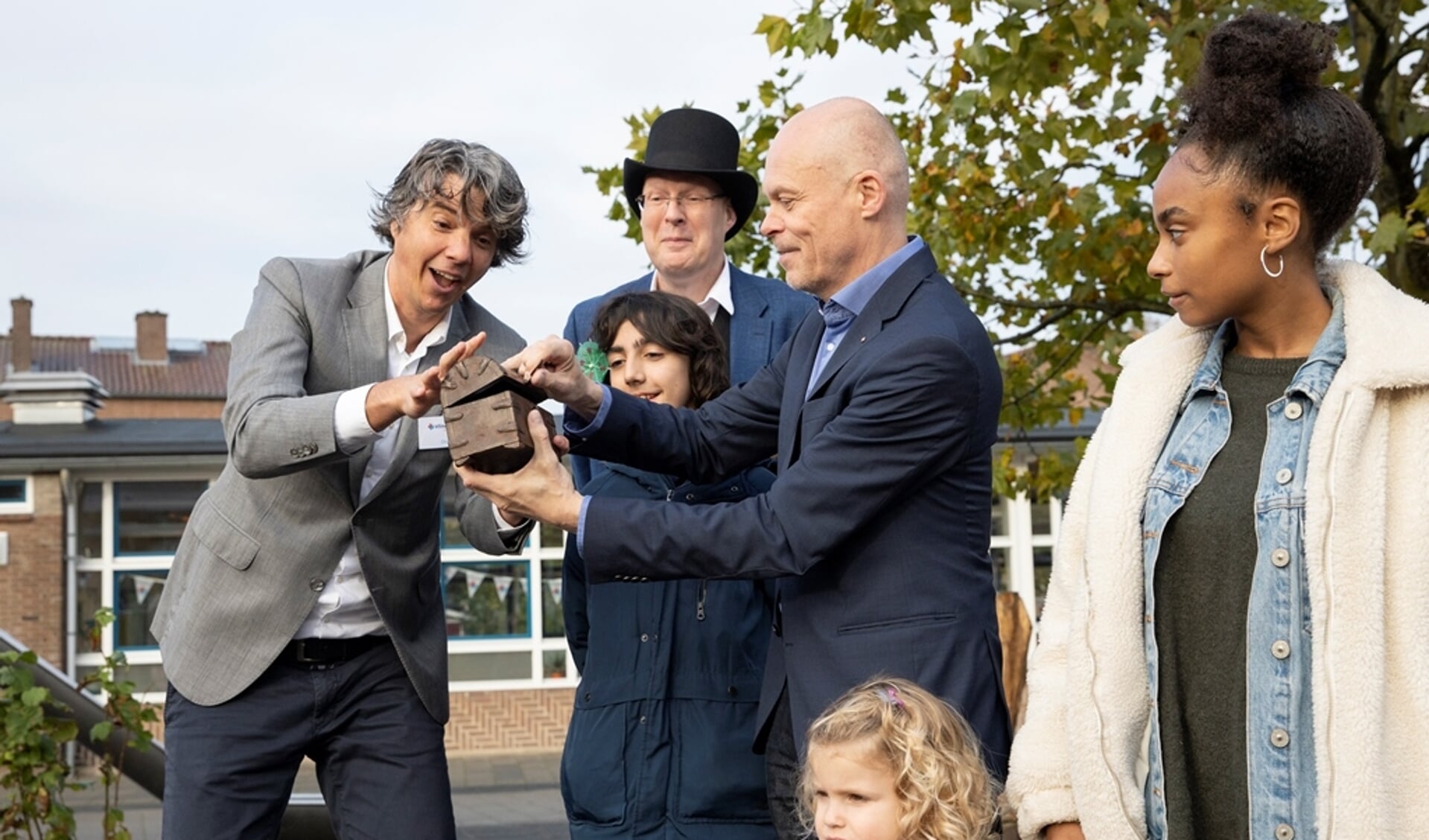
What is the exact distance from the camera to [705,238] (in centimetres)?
477

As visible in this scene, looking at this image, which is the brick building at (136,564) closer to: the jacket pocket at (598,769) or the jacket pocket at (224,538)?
the jacket pocket at (224,538)

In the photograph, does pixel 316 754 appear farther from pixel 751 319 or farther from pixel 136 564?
pixel 136 564

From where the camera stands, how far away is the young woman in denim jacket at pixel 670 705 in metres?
3.64

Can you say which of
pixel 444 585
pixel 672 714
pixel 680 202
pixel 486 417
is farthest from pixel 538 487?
pixel 444 585

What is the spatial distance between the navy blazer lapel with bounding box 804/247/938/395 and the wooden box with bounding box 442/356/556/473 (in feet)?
2.02

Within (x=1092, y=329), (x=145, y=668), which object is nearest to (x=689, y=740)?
(x=1092, y=329)

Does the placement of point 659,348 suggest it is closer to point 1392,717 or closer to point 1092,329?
point 1392,717

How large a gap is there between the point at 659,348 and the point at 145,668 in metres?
18.3

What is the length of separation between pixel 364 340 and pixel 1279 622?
2.24m

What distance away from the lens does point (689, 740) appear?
3676mm

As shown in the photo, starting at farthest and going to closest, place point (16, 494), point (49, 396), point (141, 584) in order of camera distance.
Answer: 1. point (141, 584)
2. point (49, 396)
3. point (16, 494)

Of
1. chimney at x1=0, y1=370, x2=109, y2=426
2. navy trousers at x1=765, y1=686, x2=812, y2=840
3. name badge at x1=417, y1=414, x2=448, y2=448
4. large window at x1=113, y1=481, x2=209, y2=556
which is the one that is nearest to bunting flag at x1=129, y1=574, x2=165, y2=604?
large window at x1=113, y1=481, x2=209, y2=556

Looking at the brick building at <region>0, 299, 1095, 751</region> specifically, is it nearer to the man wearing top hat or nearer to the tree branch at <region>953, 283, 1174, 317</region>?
the tree branch at <region>953, 283, 1174, 317</region>

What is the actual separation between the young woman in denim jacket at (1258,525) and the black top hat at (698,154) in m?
2.23
